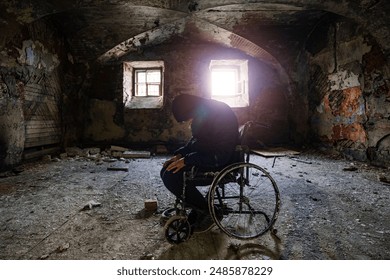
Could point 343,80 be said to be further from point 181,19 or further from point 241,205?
point 241,205

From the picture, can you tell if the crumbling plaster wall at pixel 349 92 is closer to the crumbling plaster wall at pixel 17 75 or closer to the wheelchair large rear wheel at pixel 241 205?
the wheelchair large rear wheel at pixel 241 205

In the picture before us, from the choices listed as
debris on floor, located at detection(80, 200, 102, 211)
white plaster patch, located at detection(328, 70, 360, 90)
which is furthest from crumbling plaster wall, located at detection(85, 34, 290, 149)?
debris on floor, located at detection(80, 200, 102, 211)

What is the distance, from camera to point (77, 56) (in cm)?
675

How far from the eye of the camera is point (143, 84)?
25.3 feet

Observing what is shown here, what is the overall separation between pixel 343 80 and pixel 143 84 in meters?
5.53

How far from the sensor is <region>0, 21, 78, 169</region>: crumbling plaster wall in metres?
4.21

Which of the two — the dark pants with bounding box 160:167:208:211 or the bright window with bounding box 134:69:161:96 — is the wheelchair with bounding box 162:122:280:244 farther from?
the bright window with bounding box 134:69:161:96

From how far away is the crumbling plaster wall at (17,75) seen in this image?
4215 millimetres

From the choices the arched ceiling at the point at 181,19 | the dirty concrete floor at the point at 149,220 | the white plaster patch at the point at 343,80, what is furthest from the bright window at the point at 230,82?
the dirty concrete floor at the point at 149,220

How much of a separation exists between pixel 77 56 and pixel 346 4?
6457mm

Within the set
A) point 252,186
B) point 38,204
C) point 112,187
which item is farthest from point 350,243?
point 38,204

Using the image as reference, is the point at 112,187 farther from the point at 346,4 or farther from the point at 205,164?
the point at 346,4

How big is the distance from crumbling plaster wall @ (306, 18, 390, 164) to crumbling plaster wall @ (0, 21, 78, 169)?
6.55m

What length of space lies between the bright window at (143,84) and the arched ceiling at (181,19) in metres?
0.63
